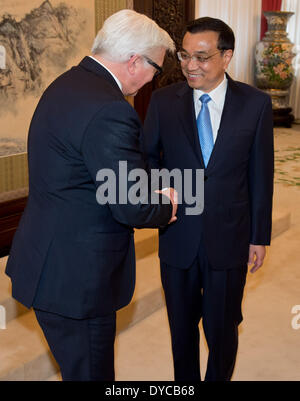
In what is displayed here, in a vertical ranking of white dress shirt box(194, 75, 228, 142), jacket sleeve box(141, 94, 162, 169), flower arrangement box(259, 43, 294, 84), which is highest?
white dress shirt box(194, 75, 228, 142)

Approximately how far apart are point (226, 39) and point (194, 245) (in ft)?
2.84

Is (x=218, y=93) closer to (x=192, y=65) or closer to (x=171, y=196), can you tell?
(x=192, y=65)

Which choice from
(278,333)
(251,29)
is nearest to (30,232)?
(278,333)

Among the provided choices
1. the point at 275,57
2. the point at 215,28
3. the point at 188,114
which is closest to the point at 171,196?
the point at 188,114

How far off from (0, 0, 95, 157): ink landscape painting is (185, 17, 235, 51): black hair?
2.08 m

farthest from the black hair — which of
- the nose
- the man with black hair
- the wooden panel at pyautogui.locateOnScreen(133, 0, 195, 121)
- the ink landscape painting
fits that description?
the wooden panel at pyautogui.locateOnScreen(133, 0, 195, 121)

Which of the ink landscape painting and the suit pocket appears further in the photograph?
the ink landscape painting

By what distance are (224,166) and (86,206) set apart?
71 centimetres

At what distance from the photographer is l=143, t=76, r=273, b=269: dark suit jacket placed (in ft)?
7.48

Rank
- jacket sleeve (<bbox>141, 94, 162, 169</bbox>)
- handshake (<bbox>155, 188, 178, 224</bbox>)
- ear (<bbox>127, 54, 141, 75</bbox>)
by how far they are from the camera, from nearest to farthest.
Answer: ear (<bbox>127, 54, 141, 75</bbox>) < handshake (<bbox>155, 188, 178, 224</bbox>) < jacket sleeve (<bbox>141, 94, 162, 169</bbox>)

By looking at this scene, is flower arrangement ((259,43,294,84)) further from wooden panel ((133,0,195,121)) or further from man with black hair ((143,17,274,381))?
man with black hair ((143,17,274,381))

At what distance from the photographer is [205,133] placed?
7.58ft

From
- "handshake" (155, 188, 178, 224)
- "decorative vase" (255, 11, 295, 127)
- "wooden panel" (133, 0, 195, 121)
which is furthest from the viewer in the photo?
"decorative vase" (255, 11, 295, 127)

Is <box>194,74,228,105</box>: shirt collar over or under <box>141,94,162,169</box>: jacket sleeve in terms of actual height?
over
